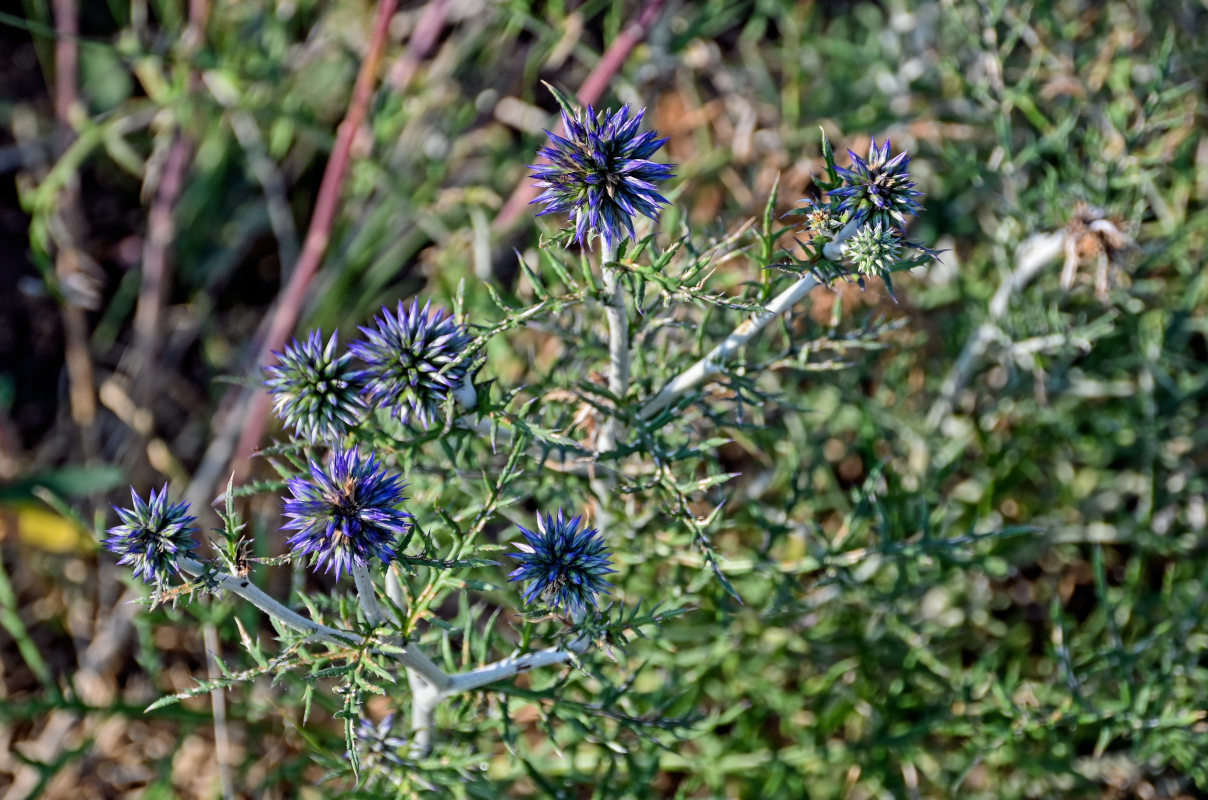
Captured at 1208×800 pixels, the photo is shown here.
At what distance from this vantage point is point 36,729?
363cm

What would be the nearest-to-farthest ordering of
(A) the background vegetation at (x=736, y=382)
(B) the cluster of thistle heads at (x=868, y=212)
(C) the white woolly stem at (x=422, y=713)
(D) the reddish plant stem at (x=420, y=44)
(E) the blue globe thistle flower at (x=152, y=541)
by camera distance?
(E) the blue globe thistle flower at (x=152, y=541), (B) the cluster of thistle heads at (x=868, y=212), (C) the white woolly stem at (x=422, y=713), (A) the background vegetation at (x=736, y=382), (D) the reddish plant stem at (x=420, y=44)

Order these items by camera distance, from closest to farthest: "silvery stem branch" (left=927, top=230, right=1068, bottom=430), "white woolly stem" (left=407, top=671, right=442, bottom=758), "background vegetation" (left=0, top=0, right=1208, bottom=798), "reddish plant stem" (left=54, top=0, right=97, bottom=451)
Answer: "white woolly stem" (left=407, top=671, right=442, bottom=758)
"background vegetation" (left=0, top=0, right=1208, bottom=798)
"silvery stem branch" (left=927, top=230, right=1068, bottom=430)
"reddish plant stem" (left=54, top=0, right=97, bottom=451)

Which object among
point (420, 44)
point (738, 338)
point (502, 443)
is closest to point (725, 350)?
point (738, 338)

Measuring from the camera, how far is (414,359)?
5.62 feet

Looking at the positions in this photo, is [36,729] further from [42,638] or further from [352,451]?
[352,451]

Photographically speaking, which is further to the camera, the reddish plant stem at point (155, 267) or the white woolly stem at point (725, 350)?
the reddish plant stem at point (155, 267)

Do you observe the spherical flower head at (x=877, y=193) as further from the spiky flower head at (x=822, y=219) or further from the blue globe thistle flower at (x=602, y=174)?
the blue globe thistle flower at (x=602, y=174)

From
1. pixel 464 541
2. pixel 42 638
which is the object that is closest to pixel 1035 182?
pixel 464 541

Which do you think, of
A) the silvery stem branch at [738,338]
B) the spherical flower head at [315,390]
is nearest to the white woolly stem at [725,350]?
the silvery stem branch at [738,338]

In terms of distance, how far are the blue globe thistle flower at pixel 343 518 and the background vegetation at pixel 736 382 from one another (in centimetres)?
63

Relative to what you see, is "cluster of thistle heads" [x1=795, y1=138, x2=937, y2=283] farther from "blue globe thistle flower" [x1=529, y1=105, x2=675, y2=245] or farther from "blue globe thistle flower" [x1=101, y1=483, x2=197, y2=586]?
"blue globe thistle flower" [x1=101, y1=483, x2=197, y2=586]

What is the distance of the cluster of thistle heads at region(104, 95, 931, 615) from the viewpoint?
153 centimetres

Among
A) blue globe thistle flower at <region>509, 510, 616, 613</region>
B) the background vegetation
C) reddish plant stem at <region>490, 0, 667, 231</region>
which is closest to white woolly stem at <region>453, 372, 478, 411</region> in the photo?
blue globe thistle flower at <region>509, 510, 616, 613</region>

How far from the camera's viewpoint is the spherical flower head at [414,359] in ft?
5.58
